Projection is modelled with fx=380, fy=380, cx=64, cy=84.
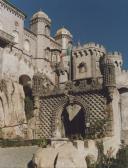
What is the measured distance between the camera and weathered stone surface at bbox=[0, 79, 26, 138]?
126ft

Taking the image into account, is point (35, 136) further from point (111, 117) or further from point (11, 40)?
point (11, 40)

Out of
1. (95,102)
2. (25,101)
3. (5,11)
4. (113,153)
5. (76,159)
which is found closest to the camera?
(76,159)

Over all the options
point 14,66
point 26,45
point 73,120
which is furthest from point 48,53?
point 73,120

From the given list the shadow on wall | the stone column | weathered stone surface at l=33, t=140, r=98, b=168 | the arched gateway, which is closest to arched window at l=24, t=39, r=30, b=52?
the arched gateway

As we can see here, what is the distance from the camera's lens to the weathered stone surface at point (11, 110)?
3853 cm

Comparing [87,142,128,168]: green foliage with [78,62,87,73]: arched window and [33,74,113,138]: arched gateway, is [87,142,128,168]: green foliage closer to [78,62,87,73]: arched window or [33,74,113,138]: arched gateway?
[33,74,113,138]: arched gateway

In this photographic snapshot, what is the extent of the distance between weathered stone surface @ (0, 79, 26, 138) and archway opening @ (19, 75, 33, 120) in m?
0.47

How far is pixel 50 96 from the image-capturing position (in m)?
37.8

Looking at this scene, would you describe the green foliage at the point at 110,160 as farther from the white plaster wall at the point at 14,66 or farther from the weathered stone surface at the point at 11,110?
the white plaster wall at the point at 14,66

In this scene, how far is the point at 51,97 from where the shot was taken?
124 feet

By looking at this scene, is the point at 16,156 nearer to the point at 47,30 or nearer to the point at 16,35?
the point at 16,35

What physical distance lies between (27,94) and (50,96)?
742 cm

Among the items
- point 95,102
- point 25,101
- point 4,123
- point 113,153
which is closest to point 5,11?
point 25,101

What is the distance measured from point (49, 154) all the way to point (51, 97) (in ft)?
42.5
